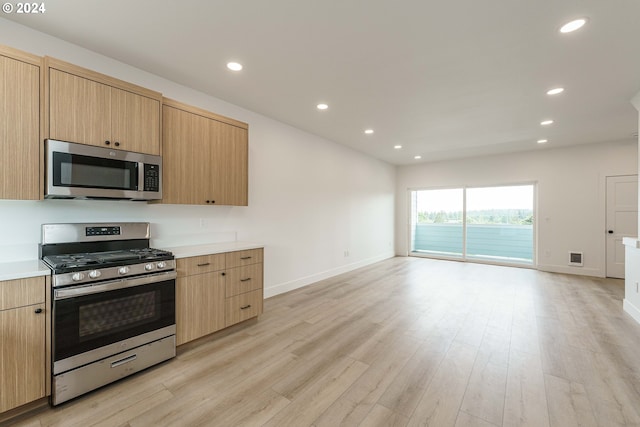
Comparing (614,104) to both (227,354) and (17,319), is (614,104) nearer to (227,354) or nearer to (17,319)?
(227,354)

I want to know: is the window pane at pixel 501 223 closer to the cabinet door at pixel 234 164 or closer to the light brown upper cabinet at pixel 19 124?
the cabinet door at pixel 234 164

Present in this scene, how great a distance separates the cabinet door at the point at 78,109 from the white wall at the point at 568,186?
7.41 metres

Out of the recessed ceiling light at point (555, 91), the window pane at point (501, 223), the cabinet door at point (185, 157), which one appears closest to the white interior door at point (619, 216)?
the window pane at point (501, 223)

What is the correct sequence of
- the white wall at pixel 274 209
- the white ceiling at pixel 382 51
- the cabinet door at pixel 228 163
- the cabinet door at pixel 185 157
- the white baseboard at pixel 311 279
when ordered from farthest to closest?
the white baseboard at pixel 311 279 < the cabinet door at pixel 228 163 < the cabinet door at pixel 185 157 < the white wall at pixel 274 209 < the white ceiling at pixel 382 51

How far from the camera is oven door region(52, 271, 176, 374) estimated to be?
1.83 metres

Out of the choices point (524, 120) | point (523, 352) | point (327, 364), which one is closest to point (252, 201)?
point (327, 364)

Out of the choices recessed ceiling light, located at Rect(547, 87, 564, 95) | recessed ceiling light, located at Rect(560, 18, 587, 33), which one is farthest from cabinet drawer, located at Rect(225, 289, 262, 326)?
recessed ceiling light, located at Rect(547, 87, 564, 95)

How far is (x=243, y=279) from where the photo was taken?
304 centimetres

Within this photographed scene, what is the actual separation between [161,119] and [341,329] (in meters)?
2.85

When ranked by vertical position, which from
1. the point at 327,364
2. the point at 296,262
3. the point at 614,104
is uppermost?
the point at 614,104

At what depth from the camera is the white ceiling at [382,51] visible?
193 centimetres

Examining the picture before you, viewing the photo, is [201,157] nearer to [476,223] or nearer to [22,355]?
[22,355]

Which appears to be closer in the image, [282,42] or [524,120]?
[282,42]

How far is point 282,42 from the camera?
2301 mm
